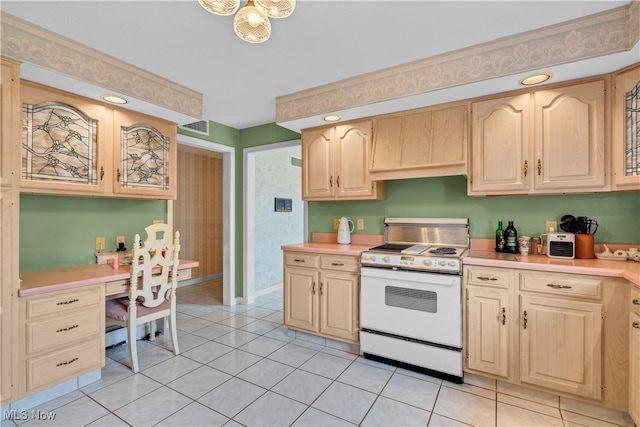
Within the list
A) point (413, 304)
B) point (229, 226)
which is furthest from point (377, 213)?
point (229, 226)

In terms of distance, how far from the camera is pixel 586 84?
2182 millimetres

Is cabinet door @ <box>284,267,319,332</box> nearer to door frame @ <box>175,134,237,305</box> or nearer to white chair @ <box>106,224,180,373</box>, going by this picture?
white chair @ <box>106,224,180,373</box>

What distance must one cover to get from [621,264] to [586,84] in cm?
127

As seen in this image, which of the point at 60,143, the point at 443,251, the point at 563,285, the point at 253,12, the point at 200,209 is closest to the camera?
the point at 253,12

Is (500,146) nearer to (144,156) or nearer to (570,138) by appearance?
(570,138)

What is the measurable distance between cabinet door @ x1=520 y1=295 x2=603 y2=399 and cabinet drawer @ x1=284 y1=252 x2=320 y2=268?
1730mm

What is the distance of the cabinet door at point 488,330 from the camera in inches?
87.9

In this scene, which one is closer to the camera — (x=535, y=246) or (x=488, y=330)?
(x=488, y=330)

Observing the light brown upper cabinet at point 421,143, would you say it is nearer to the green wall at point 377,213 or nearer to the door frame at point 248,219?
the green wall at point 377,213

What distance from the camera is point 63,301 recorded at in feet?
7.02

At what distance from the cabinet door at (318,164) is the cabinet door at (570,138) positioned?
1811 mm

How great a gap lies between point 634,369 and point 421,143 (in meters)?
2.05

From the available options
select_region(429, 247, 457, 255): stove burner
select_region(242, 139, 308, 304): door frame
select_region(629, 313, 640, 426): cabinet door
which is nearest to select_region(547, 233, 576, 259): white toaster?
select_region(629, 313, 640, 426): cabinet door

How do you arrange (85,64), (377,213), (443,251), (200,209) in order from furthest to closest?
(200,209) → (377,213) → (443,251) → (85,64)
